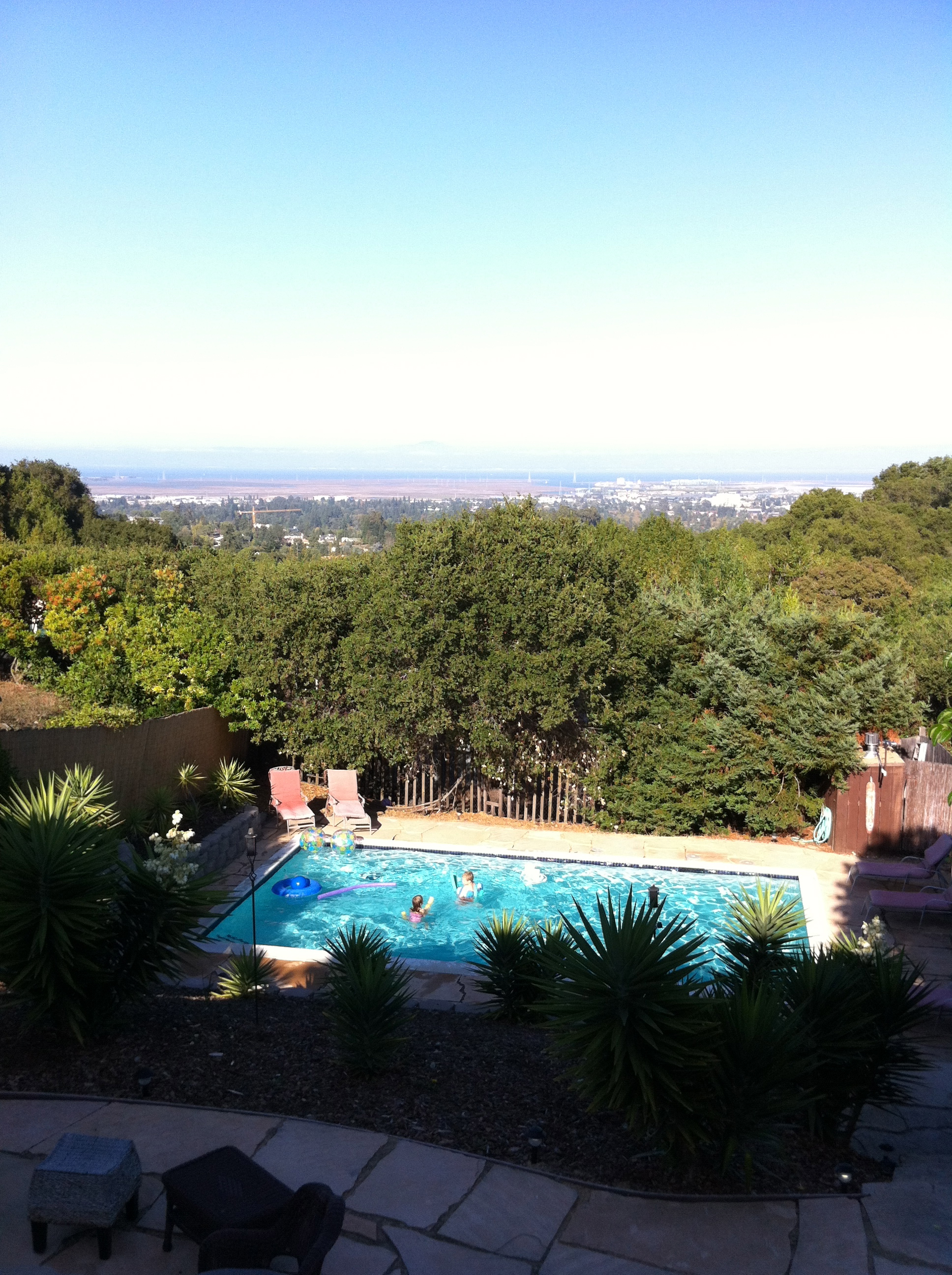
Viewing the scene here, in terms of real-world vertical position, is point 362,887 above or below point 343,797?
below

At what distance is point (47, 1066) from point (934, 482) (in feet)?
190

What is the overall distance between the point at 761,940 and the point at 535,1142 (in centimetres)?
228

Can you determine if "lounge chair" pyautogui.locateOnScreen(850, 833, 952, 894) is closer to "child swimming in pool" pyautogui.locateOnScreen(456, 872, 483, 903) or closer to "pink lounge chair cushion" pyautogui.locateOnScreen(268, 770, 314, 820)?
"child swimming in pool" pyautogui.locateOnScreen(456, 872, 483, 903)

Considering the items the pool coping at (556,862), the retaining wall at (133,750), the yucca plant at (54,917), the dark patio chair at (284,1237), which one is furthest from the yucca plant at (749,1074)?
the retaining wall at (133,750)

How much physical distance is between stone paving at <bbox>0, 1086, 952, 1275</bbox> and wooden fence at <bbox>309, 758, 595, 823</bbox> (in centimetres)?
870

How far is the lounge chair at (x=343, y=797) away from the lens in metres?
12.9

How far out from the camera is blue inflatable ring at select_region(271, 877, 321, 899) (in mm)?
11282

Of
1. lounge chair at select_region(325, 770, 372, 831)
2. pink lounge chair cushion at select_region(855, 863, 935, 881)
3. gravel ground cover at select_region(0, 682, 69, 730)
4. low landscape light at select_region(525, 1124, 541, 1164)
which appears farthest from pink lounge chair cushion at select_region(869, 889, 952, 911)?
gravel ground cover at select_region(0, 682, 69, 730)

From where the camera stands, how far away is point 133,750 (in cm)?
1149

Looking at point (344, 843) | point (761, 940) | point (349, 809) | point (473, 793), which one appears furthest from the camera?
point (473, 793)

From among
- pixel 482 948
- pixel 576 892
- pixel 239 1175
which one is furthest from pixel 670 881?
pixel 239 1175

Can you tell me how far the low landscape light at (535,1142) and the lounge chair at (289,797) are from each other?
26.6ft

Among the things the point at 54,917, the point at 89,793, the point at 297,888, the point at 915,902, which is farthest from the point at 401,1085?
the point at 915,902

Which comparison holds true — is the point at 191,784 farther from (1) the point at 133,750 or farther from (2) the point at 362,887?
(2) the point at 362,887
